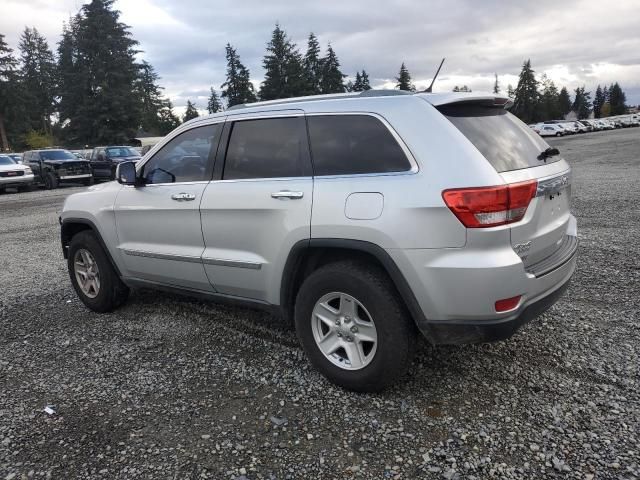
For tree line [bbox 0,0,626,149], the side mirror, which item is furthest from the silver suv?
tree line [bbox 0,0,626,149]

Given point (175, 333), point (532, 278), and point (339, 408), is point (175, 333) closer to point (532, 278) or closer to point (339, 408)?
point (339, 408)

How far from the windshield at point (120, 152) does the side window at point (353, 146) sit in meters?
22.7

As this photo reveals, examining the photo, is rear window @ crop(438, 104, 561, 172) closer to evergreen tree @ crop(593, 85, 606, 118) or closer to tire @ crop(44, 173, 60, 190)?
tire @ crop(44, 173, 60, 190)

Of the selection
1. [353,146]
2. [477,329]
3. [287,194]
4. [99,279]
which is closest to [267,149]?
[287,194]

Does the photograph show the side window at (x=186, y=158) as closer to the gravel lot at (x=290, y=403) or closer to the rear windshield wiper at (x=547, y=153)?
the gravel lot at (x=290, y=403)

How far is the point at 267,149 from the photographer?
3602 mm

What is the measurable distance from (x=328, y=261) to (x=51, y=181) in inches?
855

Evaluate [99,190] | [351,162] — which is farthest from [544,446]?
[99,190]

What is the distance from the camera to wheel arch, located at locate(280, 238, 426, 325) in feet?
9.39

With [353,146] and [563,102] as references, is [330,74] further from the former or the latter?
[353,146]

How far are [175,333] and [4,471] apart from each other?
1801 mm

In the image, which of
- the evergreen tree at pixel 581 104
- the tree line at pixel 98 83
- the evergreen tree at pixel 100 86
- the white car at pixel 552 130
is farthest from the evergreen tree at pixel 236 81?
the evergreen tree at pixel 581 104

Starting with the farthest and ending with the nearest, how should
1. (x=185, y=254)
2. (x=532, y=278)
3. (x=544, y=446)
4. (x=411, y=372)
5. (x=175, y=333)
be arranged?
(x=175, y=333) < (x=185, y=254) < (x=411, y=372) < (x=532, y=278) < (x=544, y=446)

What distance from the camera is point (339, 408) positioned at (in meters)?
3.10
